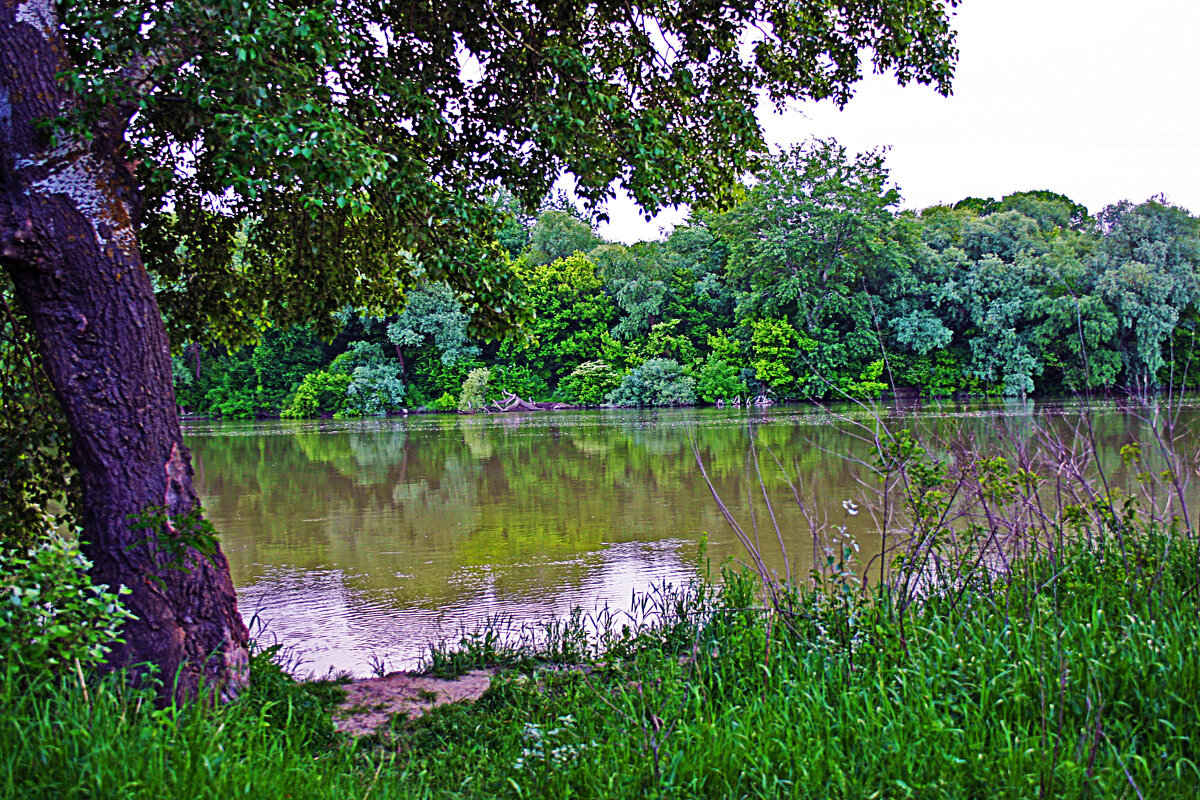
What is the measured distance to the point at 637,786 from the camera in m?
2.80

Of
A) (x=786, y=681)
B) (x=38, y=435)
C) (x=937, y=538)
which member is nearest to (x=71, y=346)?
(x=38, y=435)

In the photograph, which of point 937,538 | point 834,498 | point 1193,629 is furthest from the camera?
point 834,498

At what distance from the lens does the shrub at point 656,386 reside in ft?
123

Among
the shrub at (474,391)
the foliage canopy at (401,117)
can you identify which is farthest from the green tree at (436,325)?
the foliage canopy at (401,117)

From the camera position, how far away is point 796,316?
38.5 meters

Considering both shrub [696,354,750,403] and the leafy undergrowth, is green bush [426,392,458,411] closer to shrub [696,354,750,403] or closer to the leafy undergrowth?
shrub [696,354,750,403]

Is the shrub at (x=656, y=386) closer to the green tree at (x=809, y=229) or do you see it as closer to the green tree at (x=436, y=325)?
the green tree at (x=809, y=229)

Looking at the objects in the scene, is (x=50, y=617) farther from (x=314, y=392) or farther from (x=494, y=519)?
(x=314, y=392)

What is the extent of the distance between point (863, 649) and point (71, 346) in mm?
3677

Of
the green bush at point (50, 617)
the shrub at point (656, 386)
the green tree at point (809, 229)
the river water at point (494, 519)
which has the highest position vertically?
the green tree at point (809, 229)

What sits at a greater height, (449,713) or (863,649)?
(863,649)

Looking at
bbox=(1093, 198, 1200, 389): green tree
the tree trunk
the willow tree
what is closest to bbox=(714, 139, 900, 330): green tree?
bbox=(1093, 198, 1200, 389): green tree

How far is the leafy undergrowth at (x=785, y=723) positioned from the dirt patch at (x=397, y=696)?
0.14 meters

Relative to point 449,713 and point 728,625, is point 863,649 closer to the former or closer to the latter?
point 728,625
